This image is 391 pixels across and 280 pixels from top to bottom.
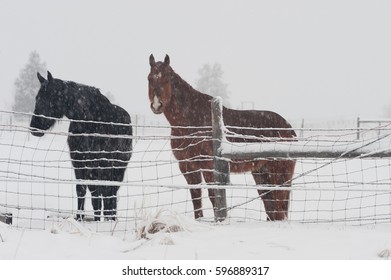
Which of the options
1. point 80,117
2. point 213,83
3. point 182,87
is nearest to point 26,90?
point 213,83

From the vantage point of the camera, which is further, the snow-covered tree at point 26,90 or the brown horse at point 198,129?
the snow-covered tree at point 26,90

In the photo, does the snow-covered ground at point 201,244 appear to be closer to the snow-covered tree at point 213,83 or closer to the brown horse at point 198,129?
the brown horse at point 198,129

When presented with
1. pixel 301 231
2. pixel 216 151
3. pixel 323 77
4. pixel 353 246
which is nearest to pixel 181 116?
pixel 216 151

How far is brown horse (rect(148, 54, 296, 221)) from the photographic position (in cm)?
596

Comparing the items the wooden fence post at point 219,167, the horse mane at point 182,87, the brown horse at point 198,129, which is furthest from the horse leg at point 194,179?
the wooden fence post at point 219,167

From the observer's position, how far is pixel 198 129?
20.0 feet

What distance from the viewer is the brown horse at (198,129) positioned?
5.96 metres

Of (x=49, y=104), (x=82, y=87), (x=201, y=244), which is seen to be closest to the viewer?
(x=201, y=244)

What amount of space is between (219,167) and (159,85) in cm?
157

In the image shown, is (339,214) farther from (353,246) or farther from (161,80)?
(353,246)

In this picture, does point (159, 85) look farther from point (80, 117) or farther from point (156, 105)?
point (80, 117)

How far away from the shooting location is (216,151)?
5027 mm

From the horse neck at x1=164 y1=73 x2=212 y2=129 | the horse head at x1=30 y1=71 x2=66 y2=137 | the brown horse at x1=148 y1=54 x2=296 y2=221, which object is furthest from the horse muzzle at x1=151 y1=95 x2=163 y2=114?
the horse head at x1=30 y1=71 x2=66 y2=137
